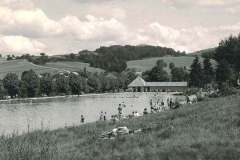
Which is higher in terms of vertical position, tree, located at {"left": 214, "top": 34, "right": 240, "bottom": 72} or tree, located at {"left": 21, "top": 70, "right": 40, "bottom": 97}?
tree, located at {"left": 214, "top": 34, "right": 240, "bottom": 72}

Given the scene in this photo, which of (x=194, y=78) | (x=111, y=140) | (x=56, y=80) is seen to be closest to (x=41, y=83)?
(x=56, y=80)

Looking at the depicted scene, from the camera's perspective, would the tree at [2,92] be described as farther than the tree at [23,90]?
No

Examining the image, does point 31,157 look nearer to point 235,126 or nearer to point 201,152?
point 201,152

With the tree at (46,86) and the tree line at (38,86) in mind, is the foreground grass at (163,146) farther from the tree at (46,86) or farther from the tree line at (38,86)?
the tree at (46,86)

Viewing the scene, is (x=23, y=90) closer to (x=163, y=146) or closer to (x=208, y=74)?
(x=208, y=74)

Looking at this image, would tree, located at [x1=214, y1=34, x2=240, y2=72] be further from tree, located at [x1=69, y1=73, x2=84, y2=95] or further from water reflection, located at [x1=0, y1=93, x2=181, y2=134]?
tree, located at [x1=69, y1=73, x2=84, y2=95]

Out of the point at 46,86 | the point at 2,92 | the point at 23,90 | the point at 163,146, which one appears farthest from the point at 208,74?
the point at 163,146

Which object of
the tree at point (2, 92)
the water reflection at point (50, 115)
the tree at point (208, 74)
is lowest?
the water reflection at point (50, 115)

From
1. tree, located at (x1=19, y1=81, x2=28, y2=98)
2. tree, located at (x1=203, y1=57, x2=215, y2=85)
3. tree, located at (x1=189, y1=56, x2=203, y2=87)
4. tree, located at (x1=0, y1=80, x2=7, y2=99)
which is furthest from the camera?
tree, located at (x1=189, y1=56, x2=203, y2=87)

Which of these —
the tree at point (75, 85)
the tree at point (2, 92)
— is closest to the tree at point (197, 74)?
the tree at point (75, 85)

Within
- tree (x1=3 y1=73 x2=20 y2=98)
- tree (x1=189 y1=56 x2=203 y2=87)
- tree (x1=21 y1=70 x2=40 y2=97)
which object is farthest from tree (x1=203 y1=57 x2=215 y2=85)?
tree (x1=3 y1=73 x2=20 y2=98)

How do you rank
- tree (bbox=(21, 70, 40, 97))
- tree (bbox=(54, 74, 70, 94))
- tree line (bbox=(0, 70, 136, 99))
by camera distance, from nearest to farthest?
1. tree line (bbox=(0, 70, 136, 99))
2. tree (bbox=(21, 70, 40, 97))
3. tree (bbox=(54, 74, 70, 94))

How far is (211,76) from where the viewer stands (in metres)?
176

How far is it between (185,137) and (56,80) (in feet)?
552
